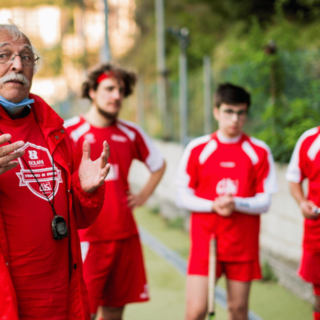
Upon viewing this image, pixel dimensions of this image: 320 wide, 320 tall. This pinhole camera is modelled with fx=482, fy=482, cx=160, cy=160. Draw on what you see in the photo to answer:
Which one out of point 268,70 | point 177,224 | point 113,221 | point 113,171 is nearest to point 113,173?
point 113,171

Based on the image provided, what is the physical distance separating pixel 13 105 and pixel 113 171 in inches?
65.1

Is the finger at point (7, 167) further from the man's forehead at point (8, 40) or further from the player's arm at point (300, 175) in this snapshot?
the player's arm at point (300, 175)

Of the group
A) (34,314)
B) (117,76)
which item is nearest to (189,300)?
(34,314)

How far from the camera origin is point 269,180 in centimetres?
369

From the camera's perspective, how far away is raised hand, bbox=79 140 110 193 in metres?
2.26

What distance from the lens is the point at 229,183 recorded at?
366cm

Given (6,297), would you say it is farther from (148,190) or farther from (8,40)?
(148,190)

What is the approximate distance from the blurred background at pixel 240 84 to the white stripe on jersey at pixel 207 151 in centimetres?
139

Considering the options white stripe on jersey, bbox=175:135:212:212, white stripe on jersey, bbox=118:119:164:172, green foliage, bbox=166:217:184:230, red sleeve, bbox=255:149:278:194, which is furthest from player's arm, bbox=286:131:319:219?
green foliage, bbox=166:217:184:230

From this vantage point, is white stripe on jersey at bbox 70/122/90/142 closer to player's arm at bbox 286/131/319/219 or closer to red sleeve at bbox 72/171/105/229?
red sleeve at bbox 72/171/105/229

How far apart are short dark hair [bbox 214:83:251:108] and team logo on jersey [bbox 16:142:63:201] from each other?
1.90m

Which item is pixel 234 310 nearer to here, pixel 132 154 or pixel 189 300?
pixel 189 300

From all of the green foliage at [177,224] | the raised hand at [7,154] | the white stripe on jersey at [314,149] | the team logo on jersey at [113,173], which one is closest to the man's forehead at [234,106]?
the white stripe on jersey at [314,149]

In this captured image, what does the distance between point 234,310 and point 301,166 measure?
1.18 meters
